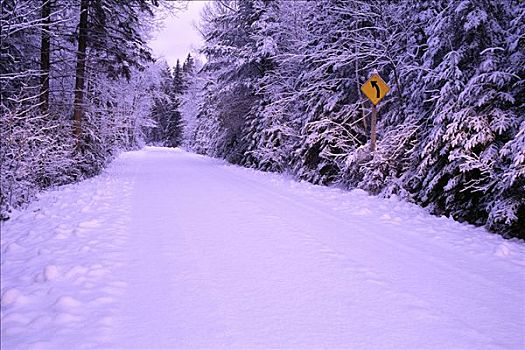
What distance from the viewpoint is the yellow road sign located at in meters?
9.15

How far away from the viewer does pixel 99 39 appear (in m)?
11.4

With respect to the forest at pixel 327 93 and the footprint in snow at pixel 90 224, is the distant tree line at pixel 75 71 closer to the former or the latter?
the forest at pixel 327 93

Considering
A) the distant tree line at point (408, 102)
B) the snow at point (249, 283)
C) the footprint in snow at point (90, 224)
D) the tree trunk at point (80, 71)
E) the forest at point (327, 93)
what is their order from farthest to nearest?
the tree trunk at point (80, 71)
the distant tree line at point (408, 102)
the forest at point (327, 93)
the footprint in snow at point (90, 224)
the snow at point (249, 283)

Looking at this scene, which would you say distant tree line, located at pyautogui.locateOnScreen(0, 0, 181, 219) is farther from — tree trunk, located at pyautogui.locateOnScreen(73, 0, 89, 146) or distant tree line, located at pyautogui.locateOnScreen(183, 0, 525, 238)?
distant tree line, located at pyautogui.locateOnScreen(183, 0, 525, 238)

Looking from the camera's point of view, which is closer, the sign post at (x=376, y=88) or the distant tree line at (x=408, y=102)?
the distant tree line at (x=408, y=102)

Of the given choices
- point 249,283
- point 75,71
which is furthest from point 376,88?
point 75,71

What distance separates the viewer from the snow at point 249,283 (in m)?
2.41

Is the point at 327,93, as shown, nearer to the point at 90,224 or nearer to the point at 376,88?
the point at 376,88

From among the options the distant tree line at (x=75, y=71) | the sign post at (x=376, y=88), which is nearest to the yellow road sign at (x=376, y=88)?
the sign post at (x=376, y=88)

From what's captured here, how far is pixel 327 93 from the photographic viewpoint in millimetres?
12156

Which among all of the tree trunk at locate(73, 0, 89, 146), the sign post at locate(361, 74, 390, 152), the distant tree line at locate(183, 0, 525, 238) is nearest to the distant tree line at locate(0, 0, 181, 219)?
the tree trunk at locate(73, 0, 89, 146)

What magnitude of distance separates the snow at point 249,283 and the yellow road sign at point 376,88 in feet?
14.2

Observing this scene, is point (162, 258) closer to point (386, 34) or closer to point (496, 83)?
point (496, 83)

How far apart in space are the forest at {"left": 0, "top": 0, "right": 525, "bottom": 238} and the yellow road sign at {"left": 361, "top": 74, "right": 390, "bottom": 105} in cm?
72
